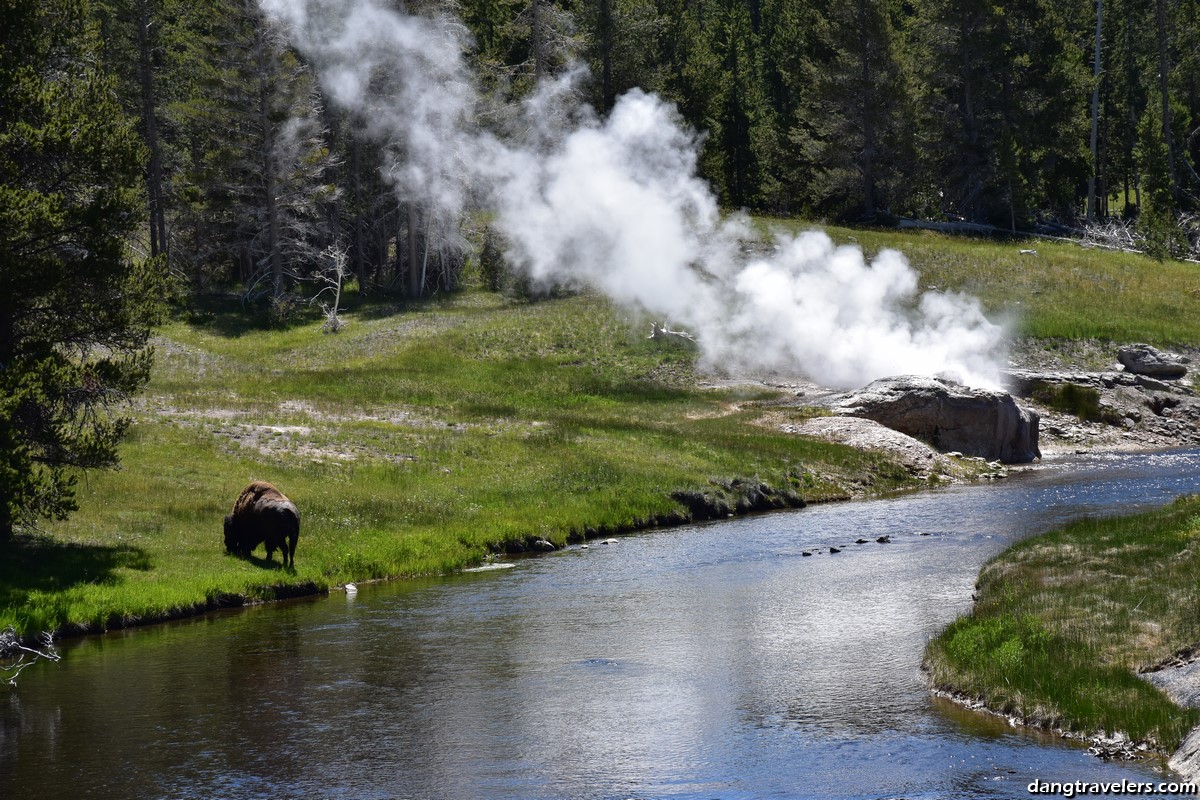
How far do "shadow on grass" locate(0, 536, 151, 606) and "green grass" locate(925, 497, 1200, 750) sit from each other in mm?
17336

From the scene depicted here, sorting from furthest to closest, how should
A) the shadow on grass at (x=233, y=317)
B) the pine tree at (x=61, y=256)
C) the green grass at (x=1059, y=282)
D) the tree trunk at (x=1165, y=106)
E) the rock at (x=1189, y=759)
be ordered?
the tree trunk at (x=1165, y=106), the shadow on grass at (x=233, y=317), the green grass at (x=1059, y=282), the pine tree at (x=61, y=256), the rock at (x=1189, y=759)

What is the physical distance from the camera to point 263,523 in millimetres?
29031

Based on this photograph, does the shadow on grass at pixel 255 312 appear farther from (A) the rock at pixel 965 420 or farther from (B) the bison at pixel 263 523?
(B) the bison at pixel 263 523

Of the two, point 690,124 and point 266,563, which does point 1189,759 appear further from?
point 690,124

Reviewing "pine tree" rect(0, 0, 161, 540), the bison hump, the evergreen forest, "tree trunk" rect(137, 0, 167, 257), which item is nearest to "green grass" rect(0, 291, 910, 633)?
the bison hump

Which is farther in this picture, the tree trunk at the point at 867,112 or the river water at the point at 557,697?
the tree trunk at the point at 867,112

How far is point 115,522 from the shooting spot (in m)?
30.7

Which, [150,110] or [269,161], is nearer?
[269,161]

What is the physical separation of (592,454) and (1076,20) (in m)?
99.0

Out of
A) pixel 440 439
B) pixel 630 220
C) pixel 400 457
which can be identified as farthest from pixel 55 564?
pixel 630 220

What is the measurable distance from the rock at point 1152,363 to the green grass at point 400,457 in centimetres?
1856

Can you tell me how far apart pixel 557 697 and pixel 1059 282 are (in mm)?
65906

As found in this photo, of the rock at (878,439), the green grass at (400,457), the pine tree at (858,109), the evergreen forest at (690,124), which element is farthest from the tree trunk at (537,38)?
the rock at (878,439)

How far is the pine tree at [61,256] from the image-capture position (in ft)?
88.1
